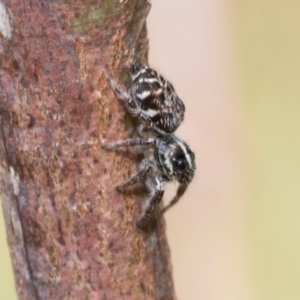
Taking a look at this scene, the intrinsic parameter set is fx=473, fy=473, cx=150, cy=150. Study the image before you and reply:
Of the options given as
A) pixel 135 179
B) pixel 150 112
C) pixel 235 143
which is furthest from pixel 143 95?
pixel 235 143

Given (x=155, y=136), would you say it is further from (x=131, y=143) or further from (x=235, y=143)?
(x=235, y=143)

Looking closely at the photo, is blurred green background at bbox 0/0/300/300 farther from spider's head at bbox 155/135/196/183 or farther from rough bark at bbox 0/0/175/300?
rough bark at bbox 0/0/175/300

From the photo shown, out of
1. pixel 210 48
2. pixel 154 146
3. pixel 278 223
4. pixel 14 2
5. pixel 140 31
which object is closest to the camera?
pixel 14 2

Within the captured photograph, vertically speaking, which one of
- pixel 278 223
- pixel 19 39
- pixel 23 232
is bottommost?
pixel 278 223

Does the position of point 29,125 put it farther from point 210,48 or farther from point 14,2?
point 210,48

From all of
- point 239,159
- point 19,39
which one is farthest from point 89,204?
point 239,159

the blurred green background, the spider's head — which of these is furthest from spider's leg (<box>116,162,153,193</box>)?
the blurred green background

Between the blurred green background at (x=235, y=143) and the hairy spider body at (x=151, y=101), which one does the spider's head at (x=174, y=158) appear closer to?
the hairy spider body at (x=151, y=101)
